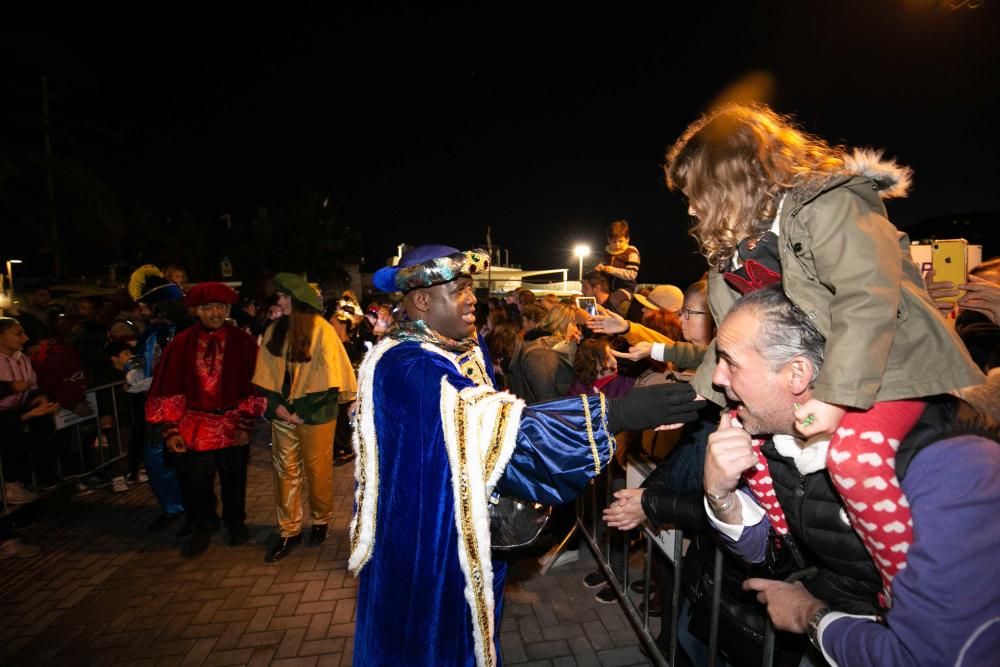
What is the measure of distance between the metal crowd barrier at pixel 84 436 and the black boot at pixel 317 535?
3.09 m

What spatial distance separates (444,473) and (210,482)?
417cm

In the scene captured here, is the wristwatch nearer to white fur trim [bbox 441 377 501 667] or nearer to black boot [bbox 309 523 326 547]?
white fur trim [bbox 441 377 501 667]

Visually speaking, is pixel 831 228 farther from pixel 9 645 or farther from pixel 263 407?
pixel 9 645

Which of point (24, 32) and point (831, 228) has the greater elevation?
point (24, 32)

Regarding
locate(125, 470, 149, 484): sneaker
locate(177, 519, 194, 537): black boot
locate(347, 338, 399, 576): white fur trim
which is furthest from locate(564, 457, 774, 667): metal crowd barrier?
locate(125, 470, 149, 484): sneaker

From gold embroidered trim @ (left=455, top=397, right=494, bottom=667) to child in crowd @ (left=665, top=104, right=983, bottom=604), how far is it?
0.95 meters

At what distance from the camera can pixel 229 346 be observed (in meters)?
4.96

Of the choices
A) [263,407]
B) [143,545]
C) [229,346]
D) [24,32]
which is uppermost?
[24,32]

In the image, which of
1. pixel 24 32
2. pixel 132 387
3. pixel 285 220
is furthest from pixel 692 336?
pixel 285 220

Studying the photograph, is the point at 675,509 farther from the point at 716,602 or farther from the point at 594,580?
the point at 594,580

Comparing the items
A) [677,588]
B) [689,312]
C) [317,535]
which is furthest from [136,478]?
[689,312]

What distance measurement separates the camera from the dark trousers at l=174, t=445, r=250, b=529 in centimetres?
492

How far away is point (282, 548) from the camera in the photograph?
483 cm

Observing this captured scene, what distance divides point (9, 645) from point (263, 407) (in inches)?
94.0
